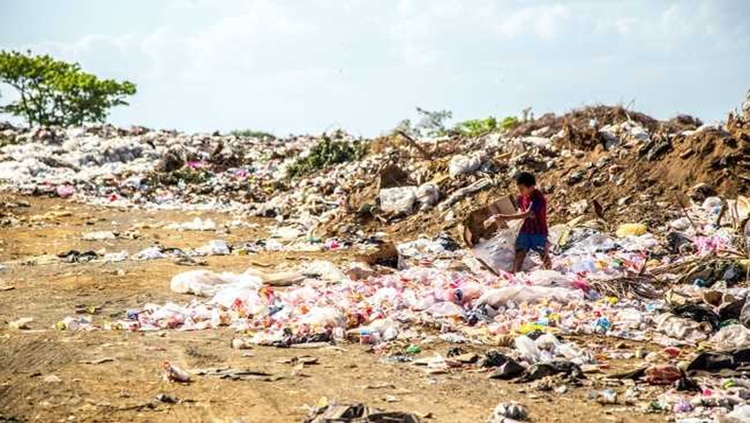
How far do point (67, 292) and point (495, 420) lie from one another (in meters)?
5.02

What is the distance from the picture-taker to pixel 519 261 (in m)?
7.73

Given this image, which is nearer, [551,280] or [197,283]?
[551,280]

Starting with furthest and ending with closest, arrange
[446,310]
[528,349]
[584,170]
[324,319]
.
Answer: [584,170]
[446,310]
[324,319]
[528,349]

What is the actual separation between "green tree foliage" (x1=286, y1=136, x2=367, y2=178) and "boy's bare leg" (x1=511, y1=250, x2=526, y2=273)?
10.7 meters

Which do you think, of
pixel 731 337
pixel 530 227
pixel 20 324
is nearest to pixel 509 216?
pixel 530 227

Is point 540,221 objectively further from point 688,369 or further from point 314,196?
point 314,196

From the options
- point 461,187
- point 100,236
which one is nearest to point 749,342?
point 461,187

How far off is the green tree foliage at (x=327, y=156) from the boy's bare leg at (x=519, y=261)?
10673 mm

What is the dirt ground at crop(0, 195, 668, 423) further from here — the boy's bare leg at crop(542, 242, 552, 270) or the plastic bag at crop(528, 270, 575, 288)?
the boy's bare leg at crop(542, 242, 552, 270)

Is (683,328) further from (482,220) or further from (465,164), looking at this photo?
(465,164)


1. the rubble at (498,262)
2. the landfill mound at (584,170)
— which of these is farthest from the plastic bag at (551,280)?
the landfill mound at (584,170)

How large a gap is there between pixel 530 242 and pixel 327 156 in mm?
11389

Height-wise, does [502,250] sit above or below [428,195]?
below

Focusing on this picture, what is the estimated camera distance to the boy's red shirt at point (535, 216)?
7.71 m
